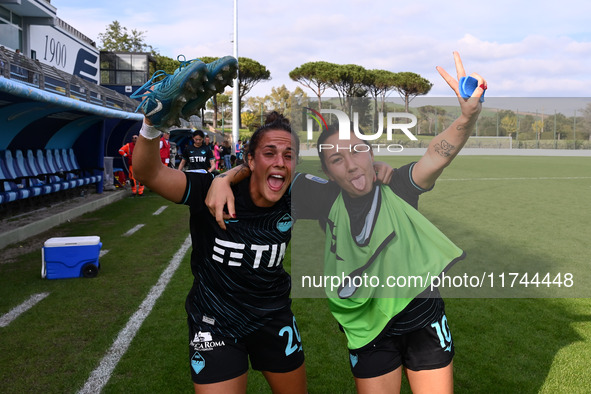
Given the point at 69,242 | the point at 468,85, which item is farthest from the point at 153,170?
the point at 69,242

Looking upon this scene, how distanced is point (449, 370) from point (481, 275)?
0.49 metres

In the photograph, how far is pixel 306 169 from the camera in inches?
97.1

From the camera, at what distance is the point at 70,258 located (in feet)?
21.2

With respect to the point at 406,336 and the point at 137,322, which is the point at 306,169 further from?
the point at 137,322

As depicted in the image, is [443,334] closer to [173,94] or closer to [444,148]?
[444,148]

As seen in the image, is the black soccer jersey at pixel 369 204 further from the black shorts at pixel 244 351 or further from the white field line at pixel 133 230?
the white field line at pixel 133 230

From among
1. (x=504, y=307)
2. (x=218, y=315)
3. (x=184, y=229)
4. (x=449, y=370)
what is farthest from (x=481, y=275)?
(x=184, y=229)

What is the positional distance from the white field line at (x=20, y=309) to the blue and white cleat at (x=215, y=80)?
392 cm

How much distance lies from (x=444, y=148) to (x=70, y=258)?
5575 millimetres

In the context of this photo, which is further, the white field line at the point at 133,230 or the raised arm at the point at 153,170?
→ the white field line at the point at 133,230

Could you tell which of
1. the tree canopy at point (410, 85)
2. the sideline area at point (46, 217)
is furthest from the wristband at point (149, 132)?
the sideline area at point (46, 217)

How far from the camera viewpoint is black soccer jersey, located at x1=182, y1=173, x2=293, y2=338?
2.55m

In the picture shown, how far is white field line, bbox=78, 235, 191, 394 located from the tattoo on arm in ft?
9.73

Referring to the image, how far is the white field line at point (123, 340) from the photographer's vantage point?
380cm
